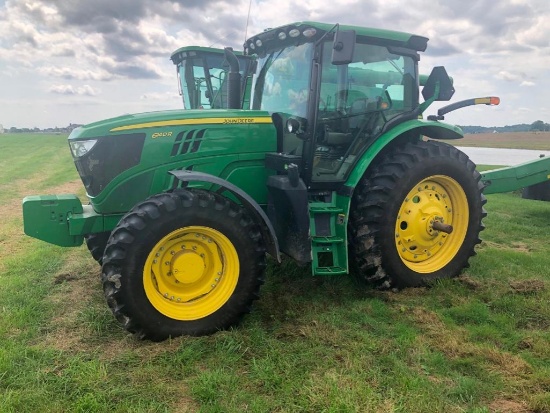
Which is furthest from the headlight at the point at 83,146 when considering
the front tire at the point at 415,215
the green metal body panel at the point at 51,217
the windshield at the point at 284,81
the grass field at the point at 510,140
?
the grass field at the point at 510,140

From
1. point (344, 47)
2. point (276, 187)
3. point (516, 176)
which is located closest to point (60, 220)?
point (276, 187)

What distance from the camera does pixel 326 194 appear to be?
4.65m

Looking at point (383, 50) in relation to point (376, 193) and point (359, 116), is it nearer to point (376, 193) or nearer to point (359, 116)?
point (359, 116)

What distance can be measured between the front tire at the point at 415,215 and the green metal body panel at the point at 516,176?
5.78 ft

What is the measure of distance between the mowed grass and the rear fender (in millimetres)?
667

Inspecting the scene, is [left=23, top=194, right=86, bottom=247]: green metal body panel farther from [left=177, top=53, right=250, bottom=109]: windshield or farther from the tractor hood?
[left=177, top=53, right=250, bottom=109]: windshield

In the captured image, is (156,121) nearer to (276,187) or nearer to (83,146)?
(83,146)

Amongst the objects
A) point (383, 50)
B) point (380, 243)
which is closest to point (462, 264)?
point (380, 243)

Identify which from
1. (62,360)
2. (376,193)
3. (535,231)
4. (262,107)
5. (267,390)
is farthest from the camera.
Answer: (535,231)

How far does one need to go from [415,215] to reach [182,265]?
237cm

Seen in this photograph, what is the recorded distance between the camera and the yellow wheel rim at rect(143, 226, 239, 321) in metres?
3.71

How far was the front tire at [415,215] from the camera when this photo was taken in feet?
14.7

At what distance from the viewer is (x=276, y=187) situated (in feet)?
14.0

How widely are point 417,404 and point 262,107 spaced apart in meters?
3.07
